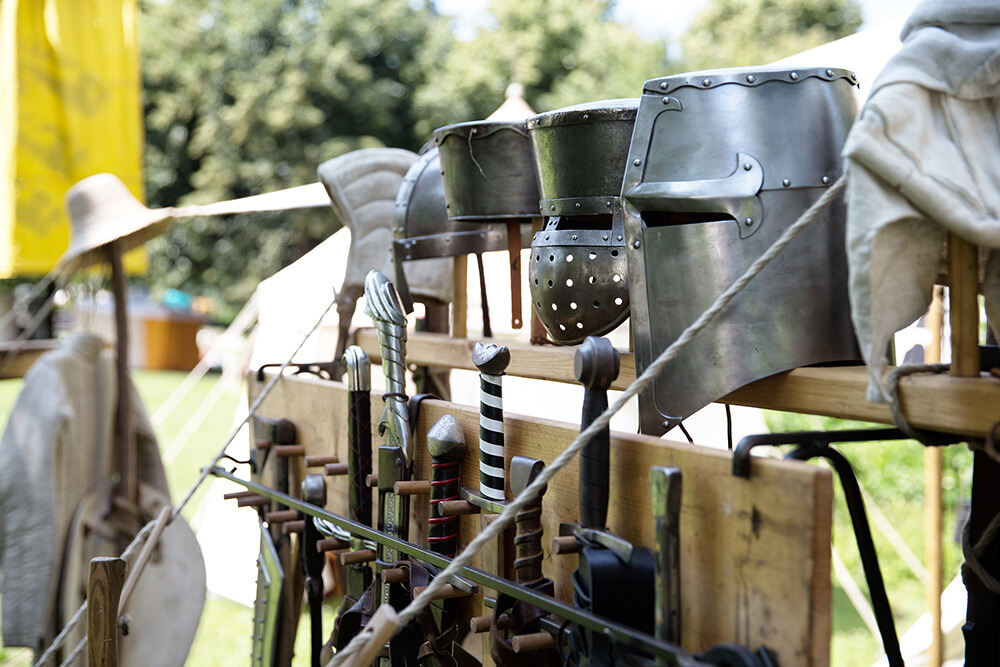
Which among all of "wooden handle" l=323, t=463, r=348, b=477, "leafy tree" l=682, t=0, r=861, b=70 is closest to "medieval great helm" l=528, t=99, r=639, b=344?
"wooden handle" l=323, t=463, r=348, b=477

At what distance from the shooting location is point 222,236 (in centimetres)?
1477

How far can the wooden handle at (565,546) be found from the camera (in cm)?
100

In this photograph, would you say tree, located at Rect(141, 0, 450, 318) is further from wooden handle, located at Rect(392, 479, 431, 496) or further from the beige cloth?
wooden handle, located at Rect(392, 479, 431, 496)

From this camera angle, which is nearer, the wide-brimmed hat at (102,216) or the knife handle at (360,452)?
the knife handle at (360,452)

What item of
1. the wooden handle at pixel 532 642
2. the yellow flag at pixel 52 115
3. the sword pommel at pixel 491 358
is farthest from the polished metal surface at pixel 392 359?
the yellow flag at pixel 52 115

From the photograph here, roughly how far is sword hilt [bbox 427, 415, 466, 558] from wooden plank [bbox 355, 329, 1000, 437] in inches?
6.9

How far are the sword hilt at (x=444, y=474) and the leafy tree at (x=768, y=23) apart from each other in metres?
15.5

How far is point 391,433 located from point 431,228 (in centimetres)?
41

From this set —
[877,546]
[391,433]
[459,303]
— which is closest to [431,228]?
[459,303]

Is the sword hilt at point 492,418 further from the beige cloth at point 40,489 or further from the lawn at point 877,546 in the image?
the lawn at point 877,546

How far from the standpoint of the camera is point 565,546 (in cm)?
100

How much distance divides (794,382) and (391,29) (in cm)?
1503

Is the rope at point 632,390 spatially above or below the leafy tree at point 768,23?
below

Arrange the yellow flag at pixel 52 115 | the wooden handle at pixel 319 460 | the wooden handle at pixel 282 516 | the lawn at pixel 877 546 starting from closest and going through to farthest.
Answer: the wooden handle at pixel 319 460 → the wooden handle at pixel 282 516 → the yellow flag at pixel 52 115 → the lawn at pixel 877 546
